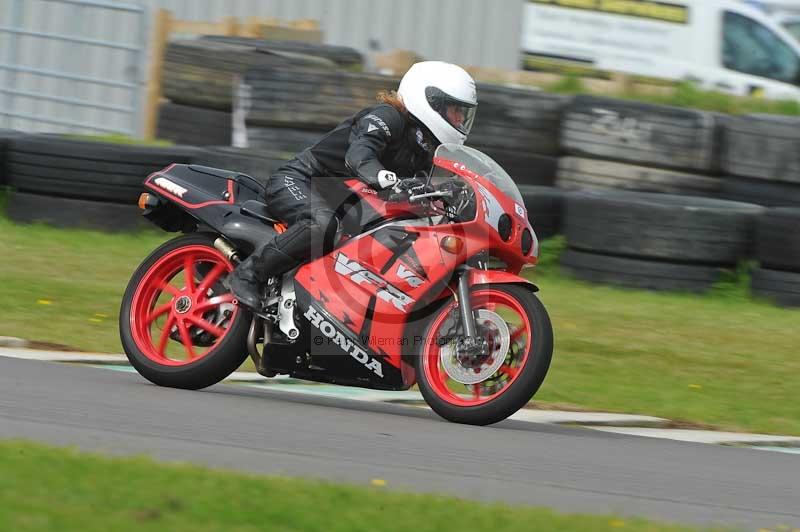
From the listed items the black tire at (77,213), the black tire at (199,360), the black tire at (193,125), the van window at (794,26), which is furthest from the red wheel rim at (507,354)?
the van window at (794,26)

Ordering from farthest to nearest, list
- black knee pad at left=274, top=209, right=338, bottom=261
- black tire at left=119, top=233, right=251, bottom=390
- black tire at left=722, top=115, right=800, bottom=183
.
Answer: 1. black tire at left=722, top=115, right=800, bottom=183
2. black tire at left=119, top=233, right=251, bottom=390
3. black knee pad at left=274, top=209, right=338, bottom=261

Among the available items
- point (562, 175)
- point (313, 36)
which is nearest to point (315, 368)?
point (562, 175)

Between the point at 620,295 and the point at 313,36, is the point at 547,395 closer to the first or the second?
the point at 620,295

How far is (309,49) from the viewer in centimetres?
1513

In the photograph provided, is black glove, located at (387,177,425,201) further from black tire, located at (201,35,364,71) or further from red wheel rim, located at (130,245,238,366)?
black tire, located at (201,35,364,71)

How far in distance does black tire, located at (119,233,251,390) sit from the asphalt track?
0.08 meters

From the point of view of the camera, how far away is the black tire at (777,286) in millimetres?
10539

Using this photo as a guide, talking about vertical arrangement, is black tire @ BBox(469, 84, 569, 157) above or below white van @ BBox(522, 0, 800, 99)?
below

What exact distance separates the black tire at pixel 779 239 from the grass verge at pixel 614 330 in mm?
320

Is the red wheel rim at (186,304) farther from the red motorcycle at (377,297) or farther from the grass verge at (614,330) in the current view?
the grass verge at (614,330)

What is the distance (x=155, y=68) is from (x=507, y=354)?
9.29m

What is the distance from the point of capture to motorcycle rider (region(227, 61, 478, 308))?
6387mm

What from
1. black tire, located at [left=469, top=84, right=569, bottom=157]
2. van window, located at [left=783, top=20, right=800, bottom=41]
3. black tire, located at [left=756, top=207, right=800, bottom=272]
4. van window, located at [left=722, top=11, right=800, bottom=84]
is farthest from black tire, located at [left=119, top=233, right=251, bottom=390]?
van window, located at [left=783, top=20, right=800, bottom=41]

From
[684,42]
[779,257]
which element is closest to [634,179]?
[779,257]
